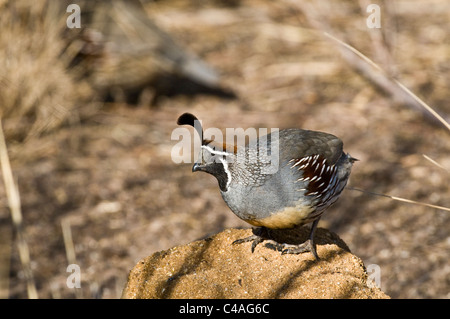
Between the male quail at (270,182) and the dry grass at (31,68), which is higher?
the dry grass at (31,68)

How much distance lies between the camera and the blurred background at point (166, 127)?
17.2 ft

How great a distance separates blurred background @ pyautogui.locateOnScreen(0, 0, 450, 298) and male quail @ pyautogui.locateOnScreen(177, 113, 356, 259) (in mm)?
1547

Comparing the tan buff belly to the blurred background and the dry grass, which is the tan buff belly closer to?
the blurred background

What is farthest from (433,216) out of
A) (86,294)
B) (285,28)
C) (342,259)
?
(285,28)

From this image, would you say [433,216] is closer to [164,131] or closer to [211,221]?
[211,221]

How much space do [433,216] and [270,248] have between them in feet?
8.66

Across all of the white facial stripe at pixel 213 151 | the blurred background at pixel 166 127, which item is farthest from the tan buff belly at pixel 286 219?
the blurred background at pixel 166 127

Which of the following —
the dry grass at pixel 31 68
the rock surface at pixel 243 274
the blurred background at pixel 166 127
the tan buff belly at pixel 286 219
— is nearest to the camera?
the rock surface at pixel 243 274

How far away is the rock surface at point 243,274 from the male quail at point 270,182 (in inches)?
3.4

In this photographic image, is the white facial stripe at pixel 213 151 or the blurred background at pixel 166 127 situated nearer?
the white facial stripe at pixel 213 151

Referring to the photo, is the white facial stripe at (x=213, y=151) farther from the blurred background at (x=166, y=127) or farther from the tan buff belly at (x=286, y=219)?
the blurred background at (x=166, y=127)

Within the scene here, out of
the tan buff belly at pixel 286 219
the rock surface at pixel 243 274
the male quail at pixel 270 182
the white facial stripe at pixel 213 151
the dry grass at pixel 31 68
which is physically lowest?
the rock surface at pixel 243 274

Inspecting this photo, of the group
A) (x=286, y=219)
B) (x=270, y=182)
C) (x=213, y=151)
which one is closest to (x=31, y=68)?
(x=213, y=151)

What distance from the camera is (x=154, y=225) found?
5.64 meters
